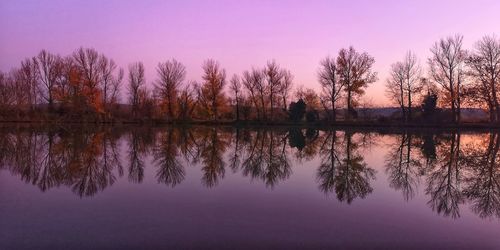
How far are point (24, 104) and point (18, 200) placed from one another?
52057mm

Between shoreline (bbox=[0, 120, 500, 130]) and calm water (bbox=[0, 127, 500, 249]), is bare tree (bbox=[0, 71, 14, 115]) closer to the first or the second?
shoreline (bbox=[0, 120, 500, 130])

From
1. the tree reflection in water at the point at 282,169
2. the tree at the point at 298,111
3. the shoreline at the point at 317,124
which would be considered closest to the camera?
the tree reflection in water at the point at 282,169

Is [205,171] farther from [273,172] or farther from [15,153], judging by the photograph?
[15,153]

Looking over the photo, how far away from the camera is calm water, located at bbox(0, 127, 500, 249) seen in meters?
5.60

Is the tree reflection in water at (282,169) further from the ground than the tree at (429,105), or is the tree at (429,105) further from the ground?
the tree at (429,105)

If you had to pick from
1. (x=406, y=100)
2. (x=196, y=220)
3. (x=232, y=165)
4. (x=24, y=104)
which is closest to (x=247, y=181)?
(x=232, y=165)

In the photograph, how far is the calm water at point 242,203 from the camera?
5602mm

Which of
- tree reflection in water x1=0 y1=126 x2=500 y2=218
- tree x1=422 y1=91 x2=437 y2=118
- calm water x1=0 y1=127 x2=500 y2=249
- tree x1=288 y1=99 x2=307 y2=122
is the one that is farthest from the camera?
tree x1=288 y1=99 x2=307 y2=122

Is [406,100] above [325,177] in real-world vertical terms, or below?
above

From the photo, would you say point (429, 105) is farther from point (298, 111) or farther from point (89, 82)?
point (89, 82)

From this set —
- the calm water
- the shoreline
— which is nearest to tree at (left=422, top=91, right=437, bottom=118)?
the shoreline

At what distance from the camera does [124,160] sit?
45.1ft

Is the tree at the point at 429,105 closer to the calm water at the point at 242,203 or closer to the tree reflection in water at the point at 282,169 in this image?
the tree reflection in water at the point at 282,169

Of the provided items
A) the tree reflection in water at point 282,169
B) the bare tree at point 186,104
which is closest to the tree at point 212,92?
the bare tree at point 186,104
